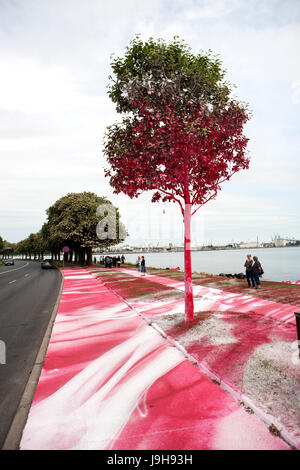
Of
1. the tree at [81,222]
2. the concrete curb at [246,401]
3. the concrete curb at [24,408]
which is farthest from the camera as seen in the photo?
the tree at [81,222]

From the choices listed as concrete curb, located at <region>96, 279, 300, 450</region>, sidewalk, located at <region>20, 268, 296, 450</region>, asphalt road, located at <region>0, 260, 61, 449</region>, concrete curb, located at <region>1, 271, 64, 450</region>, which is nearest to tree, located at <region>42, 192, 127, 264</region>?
asphalt road, located at <region>0, 260, 61, 449</region>

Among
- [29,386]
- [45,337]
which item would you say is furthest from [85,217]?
[29,386]

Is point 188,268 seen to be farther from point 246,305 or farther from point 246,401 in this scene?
point 246,401

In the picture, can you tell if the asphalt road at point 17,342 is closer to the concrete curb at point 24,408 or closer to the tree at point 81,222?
the concrete curb at point 24,408

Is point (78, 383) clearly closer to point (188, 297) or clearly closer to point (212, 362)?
point (212, 362)

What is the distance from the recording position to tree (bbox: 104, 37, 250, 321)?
7.27m

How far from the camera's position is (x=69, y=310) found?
429 inches

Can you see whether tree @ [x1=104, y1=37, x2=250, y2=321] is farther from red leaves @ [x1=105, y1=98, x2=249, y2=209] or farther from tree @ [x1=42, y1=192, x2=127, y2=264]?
tree @ [x1=42, y1=192, x2=127, y2=264]

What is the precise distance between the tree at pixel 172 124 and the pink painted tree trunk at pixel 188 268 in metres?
0.03

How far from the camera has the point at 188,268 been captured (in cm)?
809

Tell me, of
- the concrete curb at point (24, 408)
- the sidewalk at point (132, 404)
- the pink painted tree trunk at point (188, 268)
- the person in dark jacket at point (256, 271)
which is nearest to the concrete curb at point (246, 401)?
the sidewalk at point (132, 404)

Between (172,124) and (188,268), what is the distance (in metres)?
4.13

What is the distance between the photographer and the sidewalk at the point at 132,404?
325 centimetres

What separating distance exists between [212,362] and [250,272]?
1050 cm
